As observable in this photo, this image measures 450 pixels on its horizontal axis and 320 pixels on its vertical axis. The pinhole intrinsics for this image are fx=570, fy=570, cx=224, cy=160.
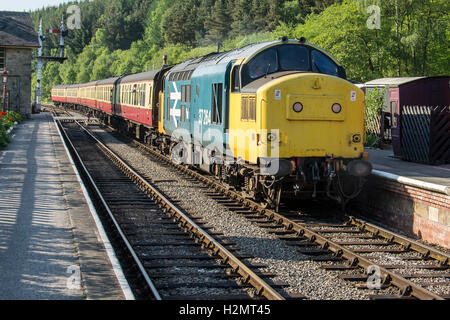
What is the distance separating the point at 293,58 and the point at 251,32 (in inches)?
2869

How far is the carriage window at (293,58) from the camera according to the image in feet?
39.8

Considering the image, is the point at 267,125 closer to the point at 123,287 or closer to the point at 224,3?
the point at 123,287

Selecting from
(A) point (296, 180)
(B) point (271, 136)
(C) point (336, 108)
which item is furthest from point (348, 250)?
(C) point (336, 108)

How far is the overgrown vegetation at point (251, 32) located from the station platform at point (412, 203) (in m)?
21.3

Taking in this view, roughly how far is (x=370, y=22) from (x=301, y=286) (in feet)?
94.3

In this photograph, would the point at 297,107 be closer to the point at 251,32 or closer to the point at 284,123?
the point at 284,123

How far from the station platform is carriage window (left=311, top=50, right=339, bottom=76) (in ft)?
7.93

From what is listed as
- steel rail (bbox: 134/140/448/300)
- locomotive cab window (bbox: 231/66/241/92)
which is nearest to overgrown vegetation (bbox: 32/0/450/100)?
steel rail (bbox: 134/140/448/300)

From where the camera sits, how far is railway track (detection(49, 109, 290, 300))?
7312 mm

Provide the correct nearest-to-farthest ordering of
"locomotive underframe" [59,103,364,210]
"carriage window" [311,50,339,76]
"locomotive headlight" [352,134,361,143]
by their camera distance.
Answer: "locomotive underframe" [59,103,364,210] → "locomotive headlight" [352,134,361,143] → "carriage window" [311,50,339,76]

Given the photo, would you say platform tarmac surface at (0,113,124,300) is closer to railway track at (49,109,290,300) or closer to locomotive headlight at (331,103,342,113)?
railway track at (49,109,290,300)

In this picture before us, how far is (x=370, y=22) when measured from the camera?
110ft
